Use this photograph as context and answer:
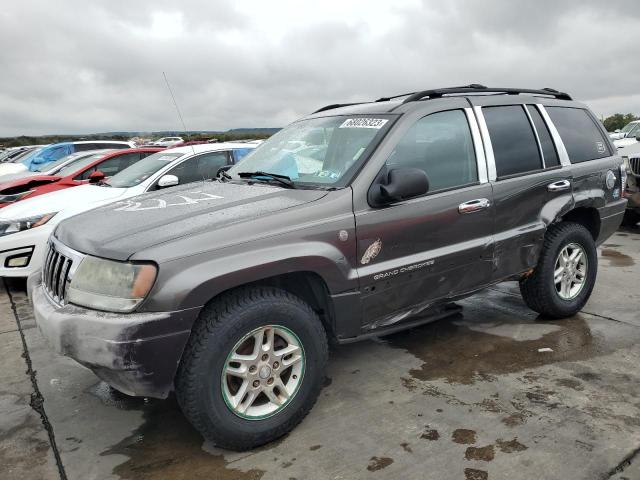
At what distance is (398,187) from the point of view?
3.00 metres

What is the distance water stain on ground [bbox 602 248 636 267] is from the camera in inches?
245

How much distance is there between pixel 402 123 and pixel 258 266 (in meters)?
1.36

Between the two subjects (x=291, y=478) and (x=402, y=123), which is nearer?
(x=291, y=478)

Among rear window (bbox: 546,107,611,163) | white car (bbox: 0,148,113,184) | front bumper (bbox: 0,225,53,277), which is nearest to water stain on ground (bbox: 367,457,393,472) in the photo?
rear window (bbox: 546,107,611,163)

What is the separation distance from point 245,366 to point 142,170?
497cm

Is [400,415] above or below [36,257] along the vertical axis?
below

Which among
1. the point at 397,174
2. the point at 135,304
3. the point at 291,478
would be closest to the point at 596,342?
the point at 397,174

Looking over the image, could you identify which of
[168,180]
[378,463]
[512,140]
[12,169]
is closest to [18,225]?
[168,180]

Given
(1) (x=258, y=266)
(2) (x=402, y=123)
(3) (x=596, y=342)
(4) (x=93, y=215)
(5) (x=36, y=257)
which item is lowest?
(3) (x=596, y=342)

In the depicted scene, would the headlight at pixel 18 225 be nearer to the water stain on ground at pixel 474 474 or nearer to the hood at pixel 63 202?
the hood at pixel 63 202

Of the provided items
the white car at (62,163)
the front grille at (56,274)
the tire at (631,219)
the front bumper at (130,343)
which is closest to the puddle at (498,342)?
the front bumper at (130,343)

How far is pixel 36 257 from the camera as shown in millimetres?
5801

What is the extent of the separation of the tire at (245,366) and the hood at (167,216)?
408 millimetres

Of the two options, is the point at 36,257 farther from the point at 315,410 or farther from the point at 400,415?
the point at 400,415
